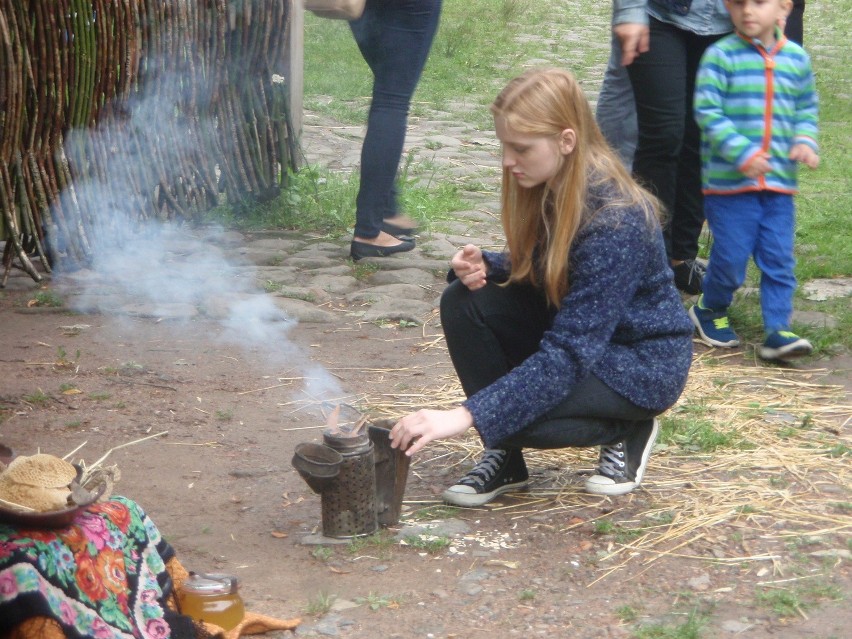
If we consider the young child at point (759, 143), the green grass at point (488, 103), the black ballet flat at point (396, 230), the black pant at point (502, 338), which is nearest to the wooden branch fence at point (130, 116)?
the green grass at point (488, 103)

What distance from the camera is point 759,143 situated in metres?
4.42

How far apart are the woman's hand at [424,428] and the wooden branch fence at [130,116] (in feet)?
8.98

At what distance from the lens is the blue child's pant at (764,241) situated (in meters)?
4.46

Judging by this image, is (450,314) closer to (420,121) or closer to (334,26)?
(420,121)

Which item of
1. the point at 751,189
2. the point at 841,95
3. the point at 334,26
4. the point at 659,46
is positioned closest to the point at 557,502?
the point at 751,189

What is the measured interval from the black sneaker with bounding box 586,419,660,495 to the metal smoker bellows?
24.3 inches

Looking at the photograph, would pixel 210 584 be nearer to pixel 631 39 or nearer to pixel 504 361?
pixel 504 361

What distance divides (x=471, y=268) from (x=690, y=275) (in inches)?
86.5

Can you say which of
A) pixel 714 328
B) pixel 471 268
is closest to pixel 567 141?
pixel 471 268

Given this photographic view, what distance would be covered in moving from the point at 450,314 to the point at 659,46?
1.87 m

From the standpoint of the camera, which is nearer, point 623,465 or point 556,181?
point 556,181

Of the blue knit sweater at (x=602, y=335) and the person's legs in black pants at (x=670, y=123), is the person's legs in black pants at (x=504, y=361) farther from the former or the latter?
the person's legs in black pants at (x=670, y=123)

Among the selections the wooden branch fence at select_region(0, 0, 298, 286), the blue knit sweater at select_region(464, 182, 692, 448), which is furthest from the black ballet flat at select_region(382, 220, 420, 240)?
the blue knit sweater at select_region(464, 182, 692, 448)

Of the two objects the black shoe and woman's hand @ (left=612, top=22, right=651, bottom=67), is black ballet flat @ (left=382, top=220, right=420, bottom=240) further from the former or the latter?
woman's hand @ (left=612, top=22, right=651, bottom=67)
